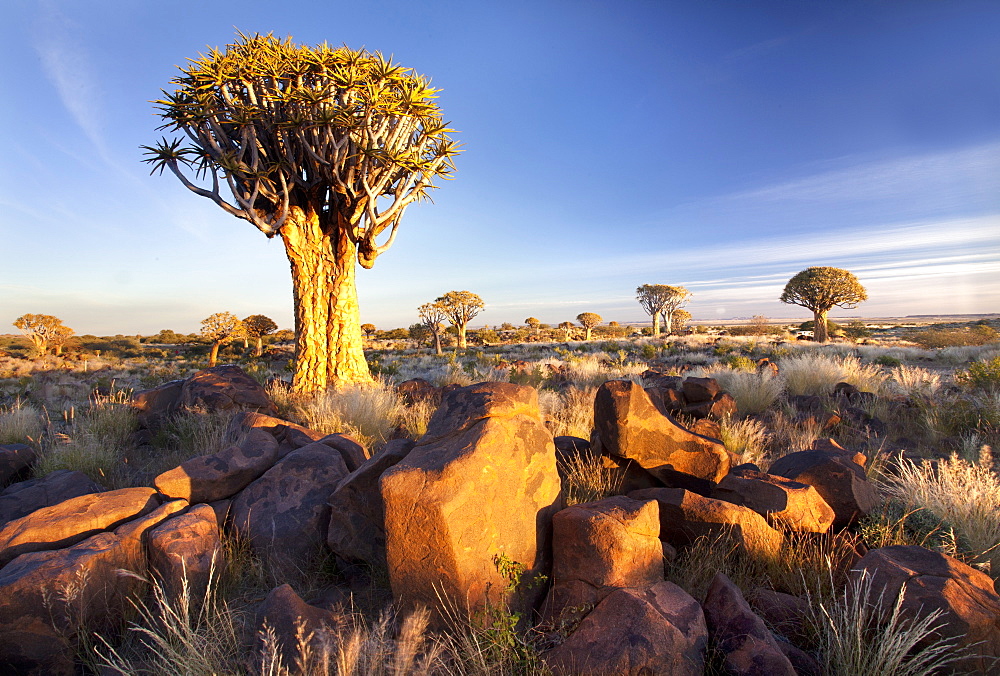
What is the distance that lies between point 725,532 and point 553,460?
3.95 feet

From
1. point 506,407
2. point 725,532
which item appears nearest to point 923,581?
point 725,532

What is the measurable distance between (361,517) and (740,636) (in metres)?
2.36

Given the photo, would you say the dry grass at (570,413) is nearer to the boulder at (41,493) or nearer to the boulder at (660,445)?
the boulder at (660,445)

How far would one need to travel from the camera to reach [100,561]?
8.93 feet

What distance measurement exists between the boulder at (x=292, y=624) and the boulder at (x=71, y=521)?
5.53 ft

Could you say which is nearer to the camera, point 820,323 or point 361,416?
point 361,416

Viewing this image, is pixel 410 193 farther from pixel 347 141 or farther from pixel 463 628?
Result: pixel 463 628

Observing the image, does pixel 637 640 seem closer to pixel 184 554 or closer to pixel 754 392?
pixel 184 554

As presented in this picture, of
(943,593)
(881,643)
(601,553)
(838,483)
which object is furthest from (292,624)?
(838,483)

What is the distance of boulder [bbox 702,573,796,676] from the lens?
191 centimetres

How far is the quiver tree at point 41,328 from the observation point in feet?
115

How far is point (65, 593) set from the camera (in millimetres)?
2545

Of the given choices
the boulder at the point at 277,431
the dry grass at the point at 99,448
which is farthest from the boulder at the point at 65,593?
the dry grass at the point at 99,448

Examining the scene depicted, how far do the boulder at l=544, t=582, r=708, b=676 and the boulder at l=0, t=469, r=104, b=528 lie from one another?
14.1 feet
